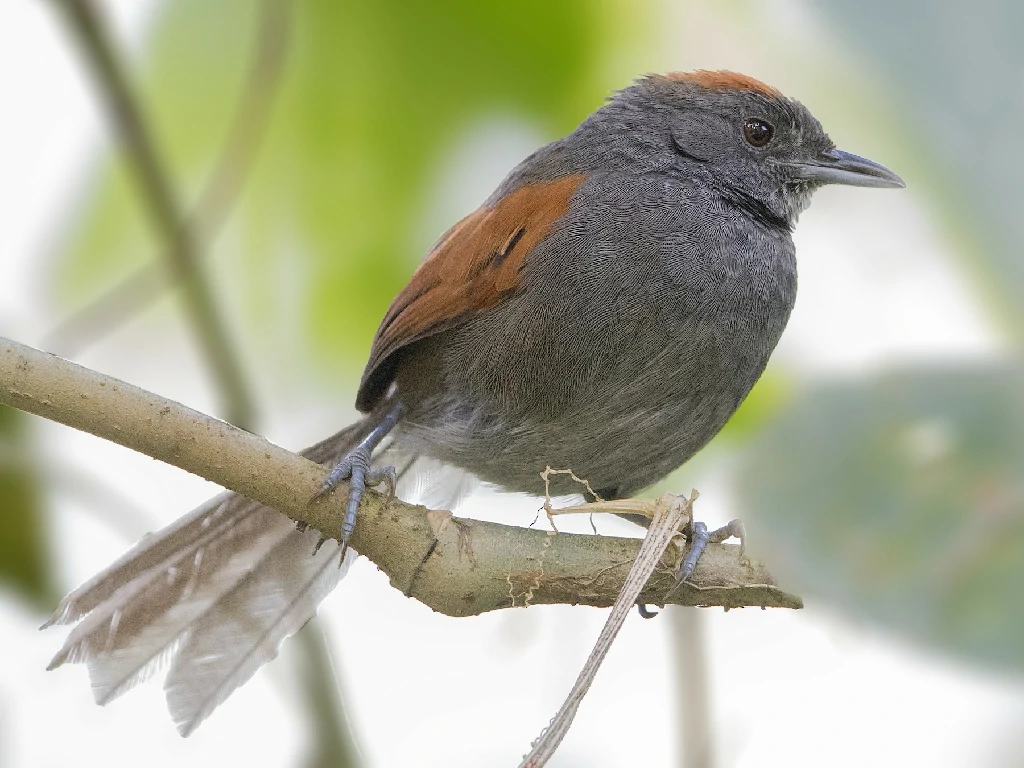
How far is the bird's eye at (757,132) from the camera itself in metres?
3.71

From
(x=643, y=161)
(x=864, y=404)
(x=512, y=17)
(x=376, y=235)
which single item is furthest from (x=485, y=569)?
(x=512, y=17)

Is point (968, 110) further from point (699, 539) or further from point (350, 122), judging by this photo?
point (350, 122)

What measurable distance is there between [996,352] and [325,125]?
8.89 ft

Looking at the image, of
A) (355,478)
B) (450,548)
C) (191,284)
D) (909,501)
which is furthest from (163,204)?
(909,501)

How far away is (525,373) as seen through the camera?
10.1 feet

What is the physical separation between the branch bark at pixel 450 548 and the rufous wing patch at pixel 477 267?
0.75 metres

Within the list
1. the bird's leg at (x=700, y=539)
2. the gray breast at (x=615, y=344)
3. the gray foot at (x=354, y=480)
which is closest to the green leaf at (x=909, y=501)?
the bird's leg at (x=700, y=539)

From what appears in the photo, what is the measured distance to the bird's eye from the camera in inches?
146

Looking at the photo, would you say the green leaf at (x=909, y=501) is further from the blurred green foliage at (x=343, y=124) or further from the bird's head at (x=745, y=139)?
the bird's head at (x=745, y=139)

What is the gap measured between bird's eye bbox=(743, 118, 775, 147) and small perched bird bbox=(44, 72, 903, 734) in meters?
0.29

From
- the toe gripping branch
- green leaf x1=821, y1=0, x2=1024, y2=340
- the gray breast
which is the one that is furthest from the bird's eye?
the toe gripping branch

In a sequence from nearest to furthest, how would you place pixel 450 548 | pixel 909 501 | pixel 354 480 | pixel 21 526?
pixel 909 501 < pixel 450 548 < pixel 354 480 < pixel 21 526

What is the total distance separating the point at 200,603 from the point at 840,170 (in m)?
2.22

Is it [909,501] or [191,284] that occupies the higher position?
[191,284]
